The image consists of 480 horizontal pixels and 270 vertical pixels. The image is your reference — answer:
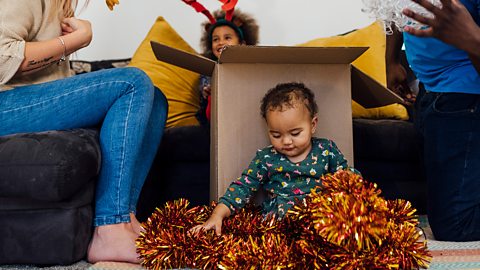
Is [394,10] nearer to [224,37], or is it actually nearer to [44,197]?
[44,197]

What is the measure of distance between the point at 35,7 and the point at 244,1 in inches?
53.0

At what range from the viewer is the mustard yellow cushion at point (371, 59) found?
6.09 feet

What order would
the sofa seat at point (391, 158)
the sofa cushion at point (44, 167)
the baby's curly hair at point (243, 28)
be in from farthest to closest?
the baby's curly hair at point (243, 28) < the sofa seat at point (391, 158) < the sofa cushion at point (44, 167)

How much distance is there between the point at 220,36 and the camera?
6.65ft

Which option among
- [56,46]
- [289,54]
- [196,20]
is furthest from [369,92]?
[196,20]

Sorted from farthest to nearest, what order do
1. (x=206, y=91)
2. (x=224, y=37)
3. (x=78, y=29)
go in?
(x=224, y=37), (x=206, y=91), (x=78, y=29)

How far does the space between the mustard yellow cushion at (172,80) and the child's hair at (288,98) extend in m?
0.62

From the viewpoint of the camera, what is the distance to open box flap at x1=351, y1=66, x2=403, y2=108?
1348 millimetres

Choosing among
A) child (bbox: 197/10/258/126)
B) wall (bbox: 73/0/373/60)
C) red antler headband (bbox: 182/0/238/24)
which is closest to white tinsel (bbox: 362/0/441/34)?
child (bbox: 197/10/258/126)

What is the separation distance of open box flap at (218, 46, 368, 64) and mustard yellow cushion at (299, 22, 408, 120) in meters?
0.54

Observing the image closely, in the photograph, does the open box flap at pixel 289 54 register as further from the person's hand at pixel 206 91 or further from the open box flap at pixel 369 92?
the person's hand at pixel 206 91

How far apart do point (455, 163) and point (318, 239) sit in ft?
1.69

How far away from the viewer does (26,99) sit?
3.69 ft

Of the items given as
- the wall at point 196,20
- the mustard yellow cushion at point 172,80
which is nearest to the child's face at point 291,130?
the mustard yellow cushion at point 172,80
